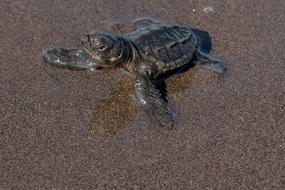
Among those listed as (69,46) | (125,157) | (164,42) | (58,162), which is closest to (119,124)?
(125,157)

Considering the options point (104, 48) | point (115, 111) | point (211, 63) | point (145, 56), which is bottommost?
point (115, 111)

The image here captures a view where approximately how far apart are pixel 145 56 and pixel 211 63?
621 millimetres

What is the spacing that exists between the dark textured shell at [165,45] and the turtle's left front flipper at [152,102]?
23 cm

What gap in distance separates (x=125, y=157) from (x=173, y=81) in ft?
3.12

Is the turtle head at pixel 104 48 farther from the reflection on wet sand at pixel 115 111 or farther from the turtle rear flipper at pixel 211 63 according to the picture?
the turtle rear flipper at pixel 211 63

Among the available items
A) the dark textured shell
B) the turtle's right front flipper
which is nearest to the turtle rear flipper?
the dark textured shell

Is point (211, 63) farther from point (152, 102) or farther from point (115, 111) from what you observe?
point (115, 111)

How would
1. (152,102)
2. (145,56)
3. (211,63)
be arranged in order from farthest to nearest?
(211,63), (145,56), (152,102)

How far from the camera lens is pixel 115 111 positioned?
3.79 metres

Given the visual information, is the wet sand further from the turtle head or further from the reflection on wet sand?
the turtle head

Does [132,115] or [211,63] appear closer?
[132,115]

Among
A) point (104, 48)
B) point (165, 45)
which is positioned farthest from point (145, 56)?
point (104, 48)

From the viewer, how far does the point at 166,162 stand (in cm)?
342

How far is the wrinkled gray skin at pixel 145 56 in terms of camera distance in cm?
377
